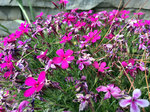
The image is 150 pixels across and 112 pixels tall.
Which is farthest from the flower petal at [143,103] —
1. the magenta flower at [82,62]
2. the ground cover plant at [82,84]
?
the magenta flower at [82,62]

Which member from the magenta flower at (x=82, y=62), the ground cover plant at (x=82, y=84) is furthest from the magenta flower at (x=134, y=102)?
the magenta flower at (x=82, y=62)

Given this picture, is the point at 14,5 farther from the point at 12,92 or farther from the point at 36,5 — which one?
the point at 12,92

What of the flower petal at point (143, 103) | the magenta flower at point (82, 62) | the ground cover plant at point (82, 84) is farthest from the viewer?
the magenta flower at point (82, 62)

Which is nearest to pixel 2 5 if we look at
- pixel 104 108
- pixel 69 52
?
pixel 69 52

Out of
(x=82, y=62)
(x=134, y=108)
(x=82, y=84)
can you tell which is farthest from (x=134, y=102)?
(x=82, y=62)

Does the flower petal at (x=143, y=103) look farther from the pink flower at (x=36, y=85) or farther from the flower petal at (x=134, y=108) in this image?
the pink flower at (x=36, y=85)

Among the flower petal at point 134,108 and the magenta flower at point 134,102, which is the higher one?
the magenta flower at point 134,102

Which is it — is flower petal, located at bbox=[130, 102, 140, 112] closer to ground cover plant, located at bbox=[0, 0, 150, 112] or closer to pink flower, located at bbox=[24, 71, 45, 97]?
ground cover plant, located at bbox=[0, 0, 150, 112]

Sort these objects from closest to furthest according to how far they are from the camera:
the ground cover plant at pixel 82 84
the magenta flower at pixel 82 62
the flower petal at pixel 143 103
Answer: the flower petal at pixel 143 103
the ground cover plant at pixel 82 84
the magenta flower at pixel 82 62

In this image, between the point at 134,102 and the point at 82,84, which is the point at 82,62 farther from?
the point at 134,102

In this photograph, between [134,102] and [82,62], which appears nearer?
[134,102]

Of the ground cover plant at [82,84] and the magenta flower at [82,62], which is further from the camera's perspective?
the magenta flower at [82,62]
